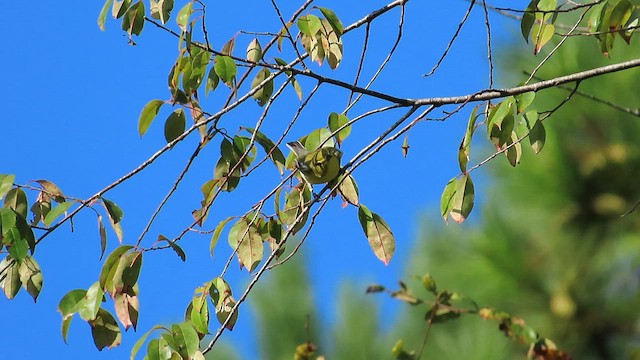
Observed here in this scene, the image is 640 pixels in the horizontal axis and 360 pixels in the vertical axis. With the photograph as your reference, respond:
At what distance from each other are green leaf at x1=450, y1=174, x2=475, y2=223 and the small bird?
16 cm

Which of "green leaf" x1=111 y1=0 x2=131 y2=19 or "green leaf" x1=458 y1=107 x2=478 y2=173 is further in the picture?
"green leaf" x1=111 y1=0 x2=131 y2=19

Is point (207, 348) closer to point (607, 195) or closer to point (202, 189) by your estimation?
point (202, 189)

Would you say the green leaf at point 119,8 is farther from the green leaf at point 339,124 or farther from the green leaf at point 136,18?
the green leaf at point 339,124

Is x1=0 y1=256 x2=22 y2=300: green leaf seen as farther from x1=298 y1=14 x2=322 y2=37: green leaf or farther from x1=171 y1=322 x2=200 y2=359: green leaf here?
x1=298 y1=14 x2=322 y2=37: green leaf

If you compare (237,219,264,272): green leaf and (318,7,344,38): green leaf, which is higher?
(318,7,344,38): green leaf

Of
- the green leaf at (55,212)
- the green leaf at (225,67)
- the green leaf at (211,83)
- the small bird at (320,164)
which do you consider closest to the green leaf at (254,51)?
the green leaf at (211,83)

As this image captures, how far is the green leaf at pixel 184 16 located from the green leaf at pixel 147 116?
0.12 meters

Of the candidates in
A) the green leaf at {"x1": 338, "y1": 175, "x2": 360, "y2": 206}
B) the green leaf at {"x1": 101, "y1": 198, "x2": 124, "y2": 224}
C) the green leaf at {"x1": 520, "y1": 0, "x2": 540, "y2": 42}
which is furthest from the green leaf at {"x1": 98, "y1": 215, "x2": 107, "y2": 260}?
the green leaf at {"x1": 520, "y1": 0, "x2": 540, "y2": 42}

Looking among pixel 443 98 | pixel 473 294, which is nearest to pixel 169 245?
pixel 443 98

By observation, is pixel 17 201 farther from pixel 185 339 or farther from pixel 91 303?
pixel 185 339

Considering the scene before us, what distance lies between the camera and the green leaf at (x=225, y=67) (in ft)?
4.43

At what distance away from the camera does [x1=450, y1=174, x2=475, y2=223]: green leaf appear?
4.36 feet

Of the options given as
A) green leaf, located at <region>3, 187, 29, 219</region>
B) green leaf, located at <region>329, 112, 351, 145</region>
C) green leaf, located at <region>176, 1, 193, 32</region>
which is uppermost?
green leaf, located at <region>176, 1, 193, 32</region>

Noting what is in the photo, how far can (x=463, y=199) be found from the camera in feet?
4.36
